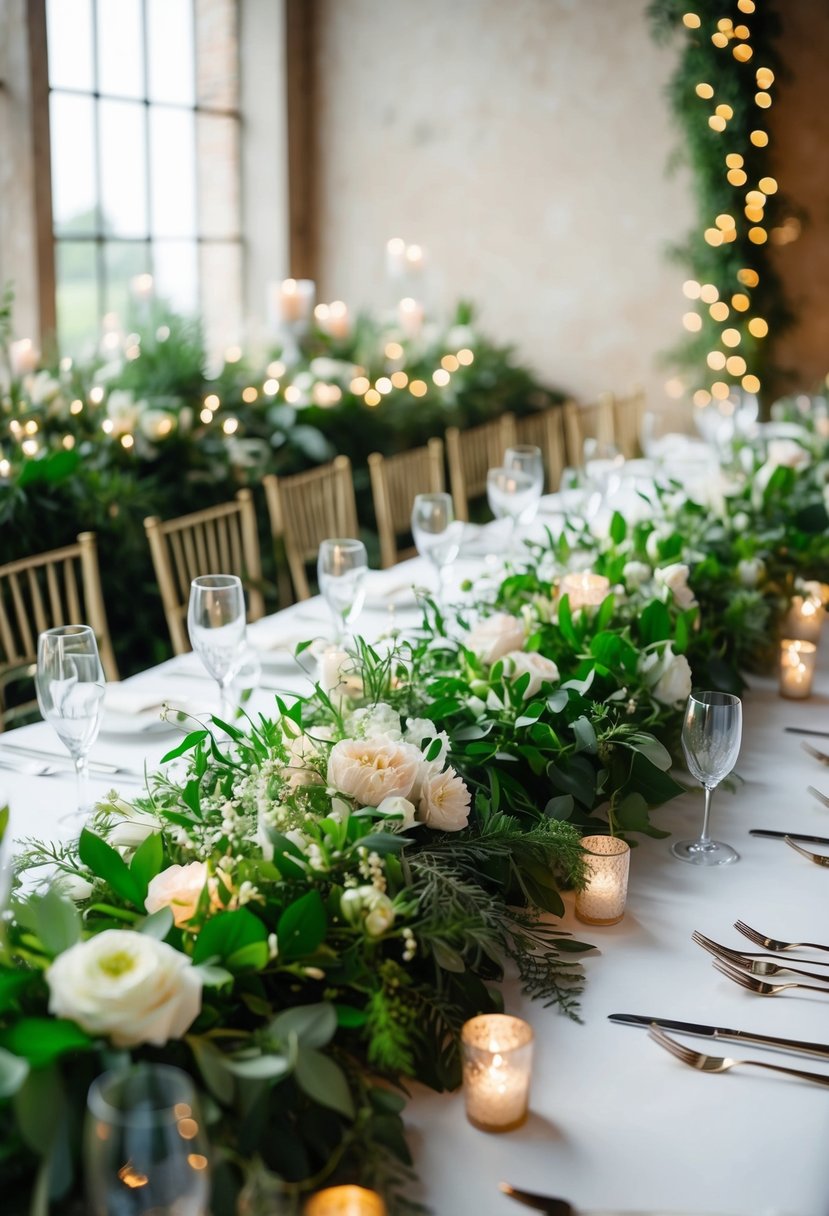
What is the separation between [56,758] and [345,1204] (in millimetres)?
1137

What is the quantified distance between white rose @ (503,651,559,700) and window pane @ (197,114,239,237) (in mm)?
5390

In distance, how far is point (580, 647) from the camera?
73.5 inches

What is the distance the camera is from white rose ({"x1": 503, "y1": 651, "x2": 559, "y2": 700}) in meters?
1.67

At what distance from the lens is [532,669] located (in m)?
1.68

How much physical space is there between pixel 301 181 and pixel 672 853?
603 centimetres

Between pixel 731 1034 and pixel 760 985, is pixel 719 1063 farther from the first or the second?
pixel 760 985

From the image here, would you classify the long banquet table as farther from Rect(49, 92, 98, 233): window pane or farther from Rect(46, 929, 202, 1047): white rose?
Rect(49, 92, 98, 233): window pane

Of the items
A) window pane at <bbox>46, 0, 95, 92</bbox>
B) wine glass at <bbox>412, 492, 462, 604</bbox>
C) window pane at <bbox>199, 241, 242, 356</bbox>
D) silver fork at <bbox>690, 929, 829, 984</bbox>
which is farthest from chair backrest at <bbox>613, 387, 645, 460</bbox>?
silver fork at <bbox>690, 929, 829, 984</bbox>

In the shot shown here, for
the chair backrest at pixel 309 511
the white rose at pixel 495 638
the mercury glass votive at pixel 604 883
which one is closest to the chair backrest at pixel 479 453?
the chair backrest at pixel 309 511

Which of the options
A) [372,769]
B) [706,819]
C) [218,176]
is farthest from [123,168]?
[372,769]

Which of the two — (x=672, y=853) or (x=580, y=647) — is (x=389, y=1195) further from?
(x=580, y=647)

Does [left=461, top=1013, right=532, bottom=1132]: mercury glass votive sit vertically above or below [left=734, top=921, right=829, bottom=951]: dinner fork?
above

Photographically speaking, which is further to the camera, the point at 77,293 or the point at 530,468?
the point at 77,293

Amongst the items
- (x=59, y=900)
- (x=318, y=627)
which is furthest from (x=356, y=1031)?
(x=318, y=627)
